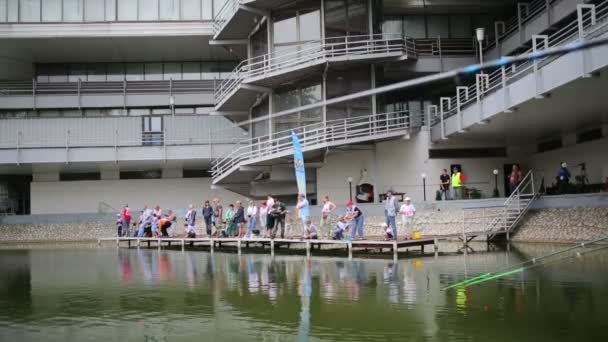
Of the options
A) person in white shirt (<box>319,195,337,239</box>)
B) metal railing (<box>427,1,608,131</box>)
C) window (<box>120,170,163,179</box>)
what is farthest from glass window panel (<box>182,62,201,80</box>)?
person in white shirt (<box>319,195,337,239</box>)

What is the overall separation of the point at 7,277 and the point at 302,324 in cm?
1117

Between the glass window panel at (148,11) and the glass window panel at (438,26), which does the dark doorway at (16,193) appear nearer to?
the glass window panel at (148,11)

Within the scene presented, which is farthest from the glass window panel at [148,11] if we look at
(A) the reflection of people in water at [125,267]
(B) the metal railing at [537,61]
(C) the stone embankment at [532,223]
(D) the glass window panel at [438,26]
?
(A) the reflection of people in water at [125,267]

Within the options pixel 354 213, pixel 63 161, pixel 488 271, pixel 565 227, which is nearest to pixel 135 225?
pixel 63 161

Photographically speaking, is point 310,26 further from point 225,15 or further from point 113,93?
point 113,93

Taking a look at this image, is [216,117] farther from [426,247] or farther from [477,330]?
[477,330]

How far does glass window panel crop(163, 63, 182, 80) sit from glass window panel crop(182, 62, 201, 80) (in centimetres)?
28

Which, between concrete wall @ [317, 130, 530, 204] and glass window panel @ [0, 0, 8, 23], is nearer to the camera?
concrete wall @ [317, 130, 530, 204]

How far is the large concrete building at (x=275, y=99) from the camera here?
96.1ft

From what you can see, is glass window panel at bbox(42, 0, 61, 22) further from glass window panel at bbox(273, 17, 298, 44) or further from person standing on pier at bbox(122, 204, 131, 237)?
glass window panel at bbox(273, 17, 298, 44)

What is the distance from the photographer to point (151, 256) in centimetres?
2538

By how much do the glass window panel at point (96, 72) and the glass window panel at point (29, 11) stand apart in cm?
581

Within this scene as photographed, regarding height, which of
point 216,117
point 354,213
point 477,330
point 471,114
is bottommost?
point 477,330

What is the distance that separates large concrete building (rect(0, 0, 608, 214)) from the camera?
29.3 meters
